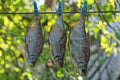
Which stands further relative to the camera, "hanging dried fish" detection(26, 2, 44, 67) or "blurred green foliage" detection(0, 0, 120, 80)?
"blurred green foliage" detection(0, 0, 120, 80)

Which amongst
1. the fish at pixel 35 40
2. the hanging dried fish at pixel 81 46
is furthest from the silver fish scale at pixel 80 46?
the fish at pixel 35 40

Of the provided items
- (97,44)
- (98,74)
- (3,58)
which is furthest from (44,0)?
(98,74)

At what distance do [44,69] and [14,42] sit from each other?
1091 millimetres

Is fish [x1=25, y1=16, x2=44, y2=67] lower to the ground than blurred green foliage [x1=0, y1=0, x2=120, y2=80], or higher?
higher

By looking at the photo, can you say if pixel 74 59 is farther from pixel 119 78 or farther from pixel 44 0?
pixel 119 78

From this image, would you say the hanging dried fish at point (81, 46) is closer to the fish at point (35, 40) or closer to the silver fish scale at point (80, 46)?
the silver fish scale at point (80, 46)

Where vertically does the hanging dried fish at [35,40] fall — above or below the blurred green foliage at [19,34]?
above

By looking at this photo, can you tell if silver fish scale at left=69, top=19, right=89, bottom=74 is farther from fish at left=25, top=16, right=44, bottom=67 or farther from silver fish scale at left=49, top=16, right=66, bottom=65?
fish at left=25, top=16, right=44, bottom=67

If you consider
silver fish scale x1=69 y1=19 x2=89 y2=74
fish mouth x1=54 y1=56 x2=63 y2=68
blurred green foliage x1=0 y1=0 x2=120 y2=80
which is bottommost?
blurred green foliage x1=0 y1=0 x2=120 y2=80

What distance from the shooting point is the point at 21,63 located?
4.02 m

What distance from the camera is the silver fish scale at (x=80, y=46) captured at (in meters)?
1.83

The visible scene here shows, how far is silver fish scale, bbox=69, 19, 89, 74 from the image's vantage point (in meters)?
1.83

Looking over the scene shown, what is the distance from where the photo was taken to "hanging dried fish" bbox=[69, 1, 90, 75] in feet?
6.01

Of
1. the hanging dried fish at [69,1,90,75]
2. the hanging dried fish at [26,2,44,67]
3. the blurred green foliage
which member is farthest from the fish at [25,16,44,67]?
the blurred green foliage
